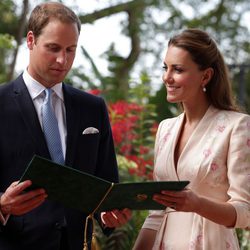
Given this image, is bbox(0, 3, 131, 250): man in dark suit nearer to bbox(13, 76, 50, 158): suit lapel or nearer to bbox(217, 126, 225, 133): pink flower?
bbox(13, 76, 50, 158): suit lapel

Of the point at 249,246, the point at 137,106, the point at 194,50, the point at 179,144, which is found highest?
the point at 194,50

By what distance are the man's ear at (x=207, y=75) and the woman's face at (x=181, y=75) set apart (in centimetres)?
1

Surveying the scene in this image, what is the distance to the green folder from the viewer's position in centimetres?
282

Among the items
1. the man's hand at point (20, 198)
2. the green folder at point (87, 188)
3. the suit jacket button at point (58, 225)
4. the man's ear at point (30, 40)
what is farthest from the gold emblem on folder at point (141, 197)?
the man's ear at point (30, 40)

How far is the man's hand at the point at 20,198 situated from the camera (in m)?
2.88

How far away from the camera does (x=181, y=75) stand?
11.5 ft

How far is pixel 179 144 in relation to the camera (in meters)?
3.61

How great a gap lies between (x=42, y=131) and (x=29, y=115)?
0.34ft

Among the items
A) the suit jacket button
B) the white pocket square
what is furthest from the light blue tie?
the suit jacket button

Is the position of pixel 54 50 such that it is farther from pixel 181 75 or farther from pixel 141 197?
pixel 141 197

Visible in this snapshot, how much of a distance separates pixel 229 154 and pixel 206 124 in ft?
0.82

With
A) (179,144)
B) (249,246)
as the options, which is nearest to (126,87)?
(249,246)

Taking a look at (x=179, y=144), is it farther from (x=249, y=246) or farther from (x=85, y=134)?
(x=249, y=246)

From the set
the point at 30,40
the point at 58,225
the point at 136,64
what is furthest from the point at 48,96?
the point at 136,64
